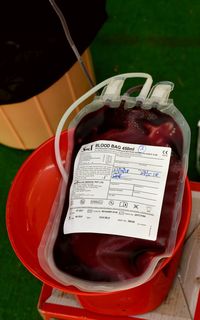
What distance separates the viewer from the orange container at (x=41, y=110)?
1.07 metres

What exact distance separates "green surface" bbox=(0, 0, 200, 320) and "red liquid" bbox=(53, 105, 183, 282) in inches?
21.4

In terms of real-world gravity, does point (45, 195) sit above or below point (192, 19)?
above

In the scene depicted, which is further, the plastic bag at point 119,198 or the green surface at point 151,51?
the green surface at point 151,51

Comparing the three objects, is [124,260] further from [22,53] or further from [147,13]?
[147,13]

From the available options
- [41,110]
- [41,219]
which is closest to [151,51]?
[41,110]

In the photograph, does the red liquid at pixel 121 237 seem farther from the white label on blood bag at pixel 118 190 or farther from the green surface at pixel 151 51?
the green surface at pixel 151 51

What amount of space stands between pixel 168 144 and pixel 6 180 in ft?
2.40

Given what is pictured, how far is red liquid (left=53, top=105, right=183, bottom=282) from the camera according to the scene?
1.93ft

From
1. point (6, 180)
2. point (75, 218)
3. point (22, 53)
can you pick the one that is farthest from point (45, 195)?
point (6, 180)

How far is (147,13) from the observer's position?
146cm

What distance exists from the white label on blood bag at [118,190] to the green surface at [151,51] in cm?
57

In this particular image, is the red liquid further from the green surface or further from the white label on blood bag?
the green surface

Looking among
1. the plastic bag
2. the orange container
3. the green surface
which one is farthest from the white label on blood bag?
the green surface

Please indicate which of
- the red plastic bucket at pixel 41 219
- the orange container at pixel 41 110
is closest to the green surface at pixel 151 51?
the orange container at pixel 41 110
